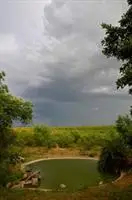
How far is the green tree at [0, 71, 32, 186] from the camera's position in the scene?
73.6ft

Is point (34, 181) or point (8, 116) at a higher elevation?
point (8, 116)

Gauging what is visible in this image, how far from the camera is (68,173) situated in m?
43.3

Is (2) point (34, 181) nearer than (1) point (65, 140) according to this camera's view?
Yes

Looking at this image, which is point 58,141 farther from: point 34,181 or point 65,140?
point 34,181

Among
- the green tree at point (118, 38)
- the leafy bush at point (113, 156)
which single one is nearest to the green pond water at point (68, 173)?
the leafy bush at point (113, 156)

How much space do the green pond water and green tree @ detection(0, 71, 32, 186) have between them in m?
9.94

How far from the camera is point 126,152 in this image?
3925 cm

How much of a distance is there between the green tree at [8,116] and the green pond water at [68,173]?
9.94 m

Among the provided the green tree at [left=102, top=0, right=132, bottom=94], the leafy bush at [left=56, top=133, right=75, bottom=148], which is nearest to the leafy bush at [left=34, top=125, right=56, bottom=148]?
the leafy bush at [left=56, top=133, right=75, bottom=148]

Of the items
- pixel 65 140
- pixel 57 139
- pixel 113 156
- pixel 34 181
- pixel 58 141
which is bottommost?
pixel 34 181

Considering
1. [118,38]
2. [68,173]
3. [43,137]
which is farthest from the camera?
[43,137]

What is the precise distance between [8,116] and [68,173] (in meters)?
22.5

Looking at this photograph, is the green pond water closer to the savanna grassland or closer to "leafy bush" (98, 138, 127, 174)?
"leafy bush" (98, 138, 127, 174)

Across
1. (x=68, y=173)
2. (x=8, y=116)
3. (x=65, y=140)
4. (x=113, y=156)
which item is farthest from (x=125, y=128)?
(x=65, y=140)
